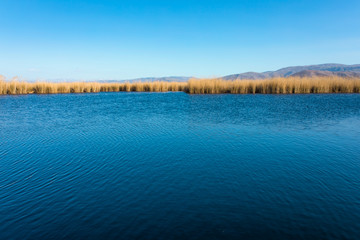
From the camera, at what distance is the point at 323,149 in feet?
26.8

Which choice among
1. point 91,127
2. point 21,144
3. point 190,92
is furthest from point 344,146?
point 190,92

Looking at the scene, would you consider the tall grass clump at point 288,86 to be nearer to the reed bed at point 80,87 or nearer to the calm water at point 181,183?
the reed bed at point 80,87

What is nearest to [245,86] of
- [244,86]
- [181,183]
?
[244,86]

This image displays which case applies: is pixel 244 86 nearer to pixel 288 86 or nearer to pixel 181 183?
pixel 288 86

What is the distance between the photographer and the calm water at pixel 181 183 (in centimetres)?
403

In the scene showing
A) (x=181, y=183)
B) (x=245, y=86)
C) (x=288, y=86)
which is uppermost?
(x=245, y=86)

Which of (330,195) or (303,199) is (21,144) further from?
(330,195)

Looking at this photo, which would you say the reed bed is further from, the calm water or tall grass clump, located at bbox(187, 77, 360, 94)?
the calm water

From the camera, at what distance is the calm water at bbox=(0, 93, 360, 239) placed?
403cm

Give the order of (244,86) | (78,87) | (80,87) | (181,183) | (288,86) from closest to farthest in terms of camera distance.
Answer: (181,183) → (288,86) → (244,86) → (78,87) → (80,87)

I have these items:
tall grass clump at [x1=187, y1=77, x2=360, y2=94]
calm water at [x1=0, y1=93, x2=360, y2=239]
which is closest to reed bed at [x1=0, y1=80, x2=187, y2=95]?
tall grass clump at [x1=187, y1=77, x2=360, y2=94]

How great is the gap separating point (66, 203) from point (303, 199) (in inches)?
213

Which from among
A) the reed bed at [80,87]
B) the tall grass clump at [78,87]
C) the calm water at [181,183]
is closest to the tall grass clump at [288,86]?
the tall grass clump at [78,87]

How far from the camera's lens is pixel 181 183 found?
5.68m
